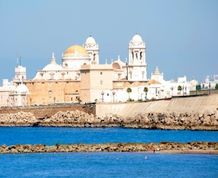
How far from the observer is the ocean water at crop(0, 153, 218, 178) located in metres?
54.6

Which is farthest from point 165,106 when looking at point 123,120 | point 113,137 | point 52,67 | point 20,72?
point 20,72

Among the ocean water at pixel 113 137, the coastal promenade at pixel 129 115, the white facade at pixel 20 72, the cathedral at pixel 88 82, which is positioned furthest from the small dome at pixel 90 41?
the ocean water at pixel 113 137

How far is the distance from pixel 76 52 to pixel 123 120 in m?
29.4

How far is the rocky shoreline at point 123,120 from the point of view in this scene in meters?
99.4

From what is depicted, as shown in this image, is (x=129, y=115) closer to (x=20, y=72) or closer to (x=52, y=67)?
(x=52, y=67)

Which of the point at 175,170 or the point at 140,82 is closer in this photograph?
the point at 175,170

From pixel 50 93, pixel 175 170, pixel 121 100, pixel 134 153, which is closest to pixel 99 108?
pixel 121 100

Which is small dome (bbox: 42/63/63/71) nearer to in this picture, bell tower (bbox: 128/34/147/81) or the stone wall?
bell tower (bbox: 128/34/147/81)

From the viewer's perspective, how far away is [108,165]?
2293 inches

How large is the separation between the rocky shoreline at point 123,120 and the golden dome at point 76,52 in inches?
691

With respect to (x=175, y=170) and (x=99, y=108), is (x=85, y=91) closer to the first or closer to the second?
(x=99, y=108)

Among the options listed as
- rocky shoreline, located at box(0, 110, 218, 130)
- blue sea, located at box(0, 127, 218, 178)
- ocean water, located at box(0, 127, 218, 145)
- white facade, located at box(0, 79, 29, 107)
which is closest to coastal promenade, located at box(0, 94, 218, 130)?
rocky shoreline, located at box(0, 110, 218, 130)

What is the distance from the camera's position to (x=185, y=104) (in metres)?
108

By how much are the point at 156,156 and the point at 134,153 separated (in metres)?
2.00
